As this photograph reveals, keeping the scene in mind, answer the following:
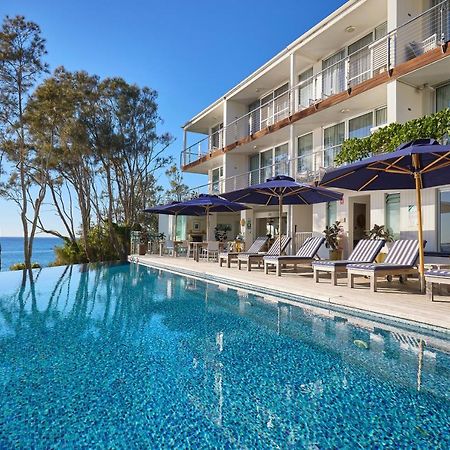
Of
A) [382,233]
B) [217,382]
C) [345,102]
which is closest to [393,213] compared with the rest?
[382,233]

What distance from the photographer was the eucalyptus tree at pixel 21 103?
16359 millimetres

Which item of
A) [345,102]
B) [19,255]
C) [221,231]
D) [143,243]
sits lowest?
[19,255]

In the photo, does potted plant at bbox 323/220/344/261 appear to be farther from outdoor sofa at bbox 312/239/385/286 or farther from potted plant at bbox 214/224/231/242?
potted plant at bbox 214/224/231/242

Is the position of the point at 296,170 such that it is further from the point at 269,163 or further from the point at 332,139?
the point at 269,163

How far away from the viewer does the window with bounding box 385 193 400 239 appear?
11.1 meters

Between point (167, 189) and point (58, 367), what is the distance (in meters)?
29.8

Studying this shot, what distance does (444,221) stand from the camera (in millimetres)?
9992

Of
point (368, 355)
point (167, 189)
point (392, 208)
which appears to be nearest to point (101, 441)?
point (368, 355)

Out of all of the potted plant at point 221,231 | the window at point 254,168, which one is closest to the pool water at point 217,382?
the window at point 254,168

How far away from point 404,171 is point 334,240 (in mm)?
5642

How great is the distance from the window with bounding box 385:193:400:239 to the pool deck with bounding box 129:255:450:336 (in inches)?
90.8

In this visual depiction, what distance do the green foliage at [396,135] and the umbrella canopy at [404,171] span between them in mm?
1269

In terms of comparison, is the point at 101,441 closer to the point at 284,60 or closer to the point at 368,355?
the point at 368,355

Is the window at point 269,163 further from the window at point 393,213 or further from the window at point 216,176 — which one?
the window at point 393,213
